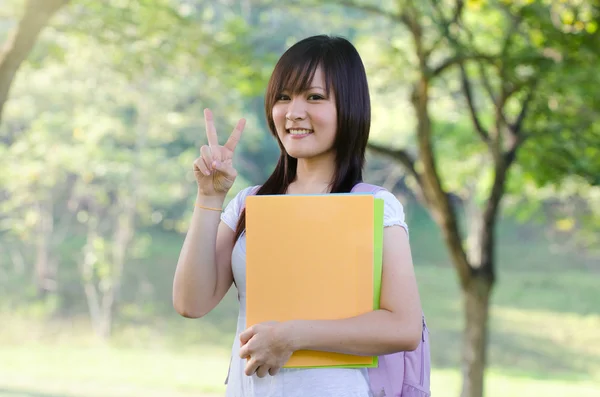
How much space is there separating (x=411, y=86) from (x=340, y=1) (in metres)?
1.09

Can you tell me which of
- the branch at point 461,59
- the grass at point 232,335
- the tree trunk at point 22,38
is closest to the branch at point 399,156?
the branch at point 461,59

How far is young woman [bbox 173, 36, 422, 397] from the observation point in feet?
4.33

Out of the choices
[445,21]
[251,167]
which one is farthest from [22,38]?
[251,167]

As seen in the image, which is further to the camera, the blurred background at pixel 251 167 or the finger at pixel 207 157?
the blurred background at pixel 251 167

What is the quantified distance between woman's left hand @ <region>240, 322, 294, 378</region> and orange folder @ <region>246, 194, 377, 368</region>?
5 cm

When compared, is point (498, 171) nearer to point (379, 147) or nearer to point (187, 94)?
point (379, 147)

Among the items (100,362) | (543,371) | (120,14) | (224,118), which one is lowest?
(543,371)

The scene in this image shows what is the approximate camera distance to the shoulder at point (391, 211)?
138cm

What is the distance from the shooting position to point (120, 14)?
20.1 feet

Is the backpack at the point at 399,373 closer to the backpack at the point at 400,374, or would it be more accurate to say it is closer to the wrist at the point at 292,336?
the backpack at the point at 400,374

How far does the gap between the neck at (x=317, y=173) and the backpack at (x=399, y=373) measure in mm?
58

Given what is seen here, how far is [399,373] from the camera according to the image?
1.46 m

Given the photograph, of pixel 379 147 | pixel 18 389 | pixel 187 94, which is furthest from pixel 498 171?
pixel 187 94

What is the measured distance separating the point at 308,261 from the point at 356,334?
141 mm
